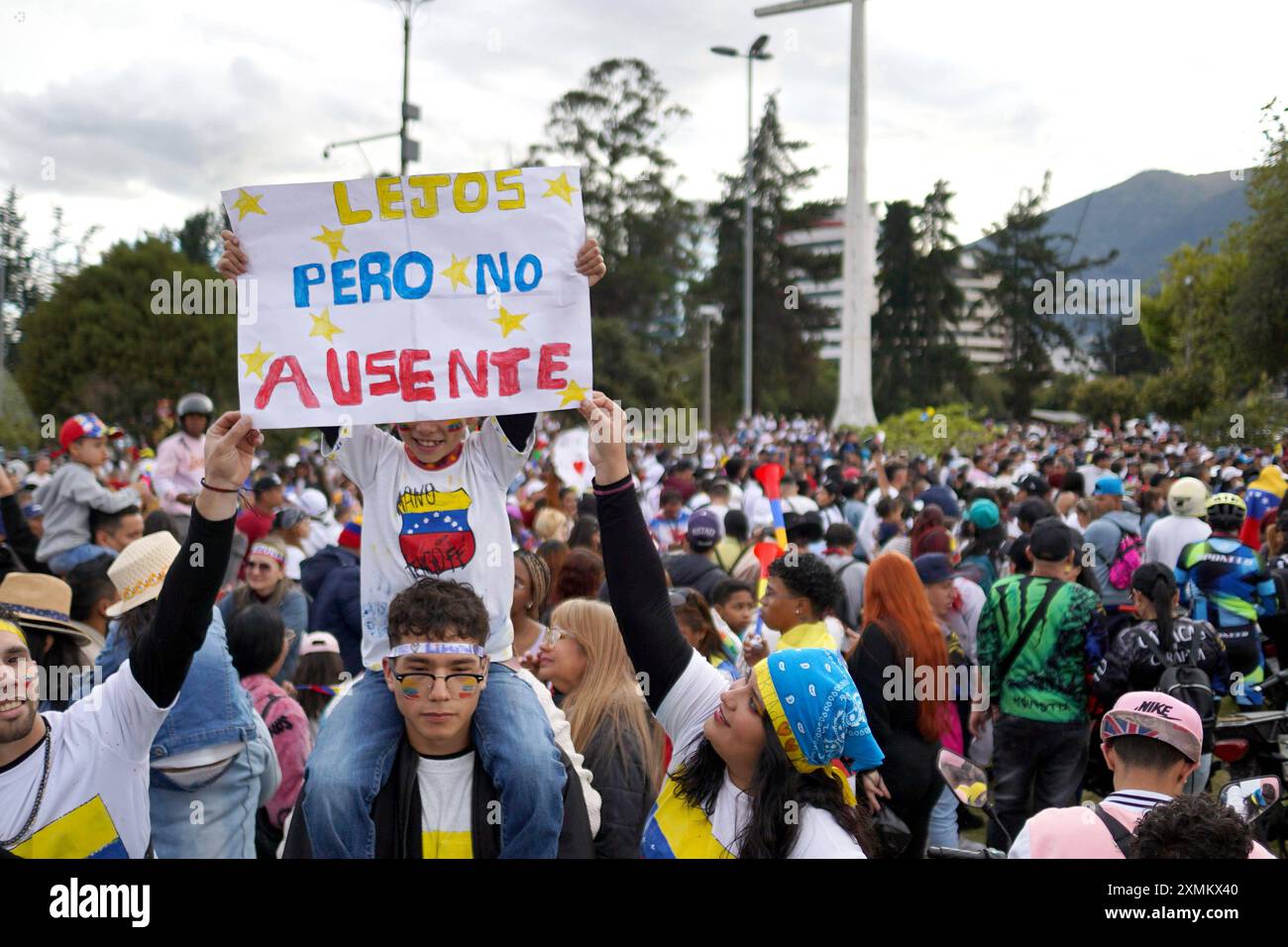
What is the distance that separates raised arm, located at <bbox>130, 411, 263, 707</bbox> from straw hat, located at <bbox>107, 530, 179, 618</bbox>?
103 cm

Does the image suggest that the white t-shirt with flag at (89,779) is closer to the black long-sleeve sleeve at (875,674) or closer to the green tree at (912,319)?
the black long-sleeve sleeve at (875,674)

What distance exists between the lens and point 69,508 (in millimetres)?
7309

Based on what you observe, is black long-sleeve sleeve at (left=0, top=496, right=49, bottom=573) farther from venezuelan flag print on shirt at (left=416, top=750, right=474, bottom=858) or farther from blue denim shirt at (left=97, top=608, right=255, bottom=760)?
venezuelan flag print on shirt at (left=416, top=750, right=474, bottom=858)

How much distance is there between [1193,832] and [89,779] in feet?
8.72

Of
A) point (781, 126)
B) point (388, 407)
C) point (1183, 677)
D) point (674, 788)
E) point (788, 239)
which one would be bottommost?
point (1183, 677)

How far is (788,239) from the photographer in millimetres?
65750

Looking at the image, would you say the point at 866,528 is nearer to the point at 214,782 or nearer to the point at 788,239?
the point at 214,782

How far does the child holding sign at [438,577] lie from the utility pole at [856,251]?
118ft

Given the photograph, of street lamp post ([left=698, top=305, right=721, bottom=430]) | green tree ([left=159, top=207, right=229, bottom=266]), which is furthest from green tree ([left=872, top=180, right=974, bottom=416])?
green tree ([left=159, top=207, right=229, bottom=266])

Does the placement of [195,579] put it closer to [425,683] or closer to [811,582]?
[425,683]

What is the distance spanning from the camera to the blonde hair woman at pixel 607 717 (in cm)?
385

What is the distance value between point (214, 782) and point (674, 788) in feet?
5.66

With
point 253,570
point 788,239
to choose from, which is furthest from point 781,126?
point 253,570

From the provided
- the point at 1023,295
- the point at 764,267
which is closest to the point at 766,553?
the point at 764,267
